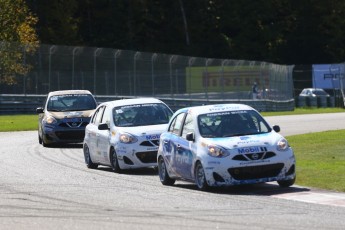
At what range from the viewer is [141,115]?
2297 cm

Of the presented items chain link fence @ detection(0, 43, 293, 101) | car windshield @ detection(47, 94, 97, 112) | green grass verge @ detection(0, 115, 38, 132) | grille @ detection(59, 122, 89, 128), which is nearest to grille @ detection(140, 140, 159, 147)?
grille @ detection(59, 122, 89, 128)

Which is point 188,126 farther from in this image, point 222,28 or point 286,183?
point 222,28

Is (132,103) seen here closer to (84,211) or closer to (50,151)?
(50,151)

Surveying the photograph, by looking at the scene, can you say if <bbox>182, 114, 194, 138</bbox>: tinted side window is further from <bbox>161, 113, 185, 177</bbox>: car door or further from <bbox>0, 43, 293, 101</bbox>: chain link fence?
<bbox>0, 43, 293, 101</bbox>: chain link fence

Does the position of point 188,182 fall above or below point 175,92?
below

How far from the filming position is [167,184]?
19.1 metres

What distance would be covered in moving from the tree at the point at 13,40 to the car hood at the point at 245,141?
36.9m

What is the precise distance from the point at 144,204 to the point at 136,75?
137 feet

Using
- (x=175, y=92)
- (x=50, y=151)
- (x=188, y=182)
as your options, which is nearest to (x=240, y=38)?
(x=175, y=92)

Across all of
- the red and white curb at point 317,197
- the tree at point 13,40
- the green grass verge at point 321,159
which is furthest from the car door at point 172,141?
the tree at point 13,40

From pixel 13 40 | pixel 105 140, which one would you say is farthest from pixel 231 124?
pixel 13 40

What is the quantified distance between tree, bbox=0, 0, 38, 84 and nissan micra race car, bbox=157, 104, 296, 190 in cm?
3556

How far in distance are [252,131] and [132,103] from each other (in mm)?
5734

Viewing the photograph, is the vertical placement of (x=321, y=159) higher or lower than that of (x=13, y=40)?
lower
